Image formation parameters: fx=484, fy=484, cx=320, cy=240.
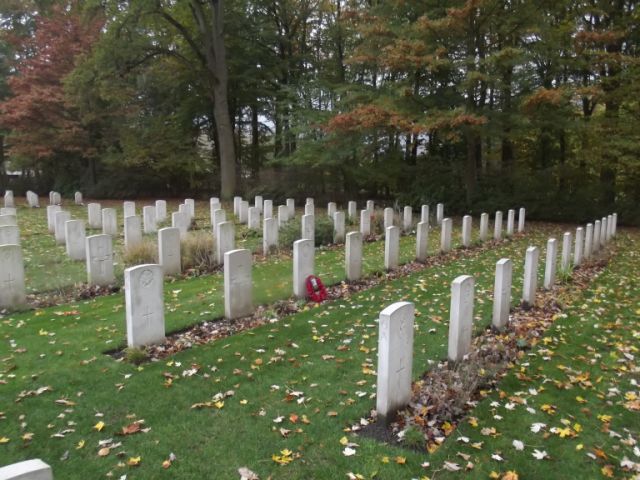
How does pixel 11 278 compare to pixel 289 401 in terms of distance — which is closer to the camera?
pixel 289 401

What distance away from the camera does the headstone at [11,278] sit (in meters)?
7.33

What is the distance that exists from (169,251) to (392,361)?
6.47 m

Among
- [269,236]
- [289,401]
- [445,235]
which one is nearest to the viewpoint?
[289,401]

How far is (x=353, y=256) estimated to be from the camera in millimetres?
9211

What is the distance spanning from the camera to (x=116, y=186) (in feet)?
95.8

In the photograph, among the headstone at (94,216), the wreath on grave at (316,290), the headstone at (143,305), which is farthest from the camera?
the headstone at (94,216)

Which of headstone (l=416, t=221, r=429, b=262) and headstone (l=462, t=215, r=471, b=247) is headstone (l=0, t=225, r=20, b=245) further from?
headstone (l=462, t=215, r=471, b=247)

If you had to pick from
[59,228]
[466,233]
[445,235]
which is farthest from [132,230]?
[466,233]

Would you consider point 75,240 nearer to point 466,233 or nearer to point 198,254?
point 198,254

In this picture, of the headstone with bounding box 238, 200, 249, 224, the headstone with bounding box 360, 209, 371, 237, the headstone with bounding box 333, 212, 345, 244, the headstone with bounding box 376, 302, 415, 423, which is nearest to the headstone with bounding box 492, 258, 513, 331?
the headstone with bounding box 376, 302, 415, 423

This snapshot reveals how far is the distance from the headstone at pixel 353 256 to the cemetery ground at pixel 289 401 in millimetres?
1519

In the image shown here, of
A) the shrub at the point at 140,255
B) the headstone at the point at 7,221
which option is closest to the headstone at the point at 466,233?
the shrub at the point at 140,255

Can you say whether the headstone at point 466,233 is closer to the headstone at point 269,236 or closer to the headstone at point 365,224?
the headstone at point 365,224

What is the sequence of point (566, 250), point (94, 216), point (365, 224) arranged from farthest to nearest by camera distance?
point (94, 216) < point (365, 224) < point (566, 250)
